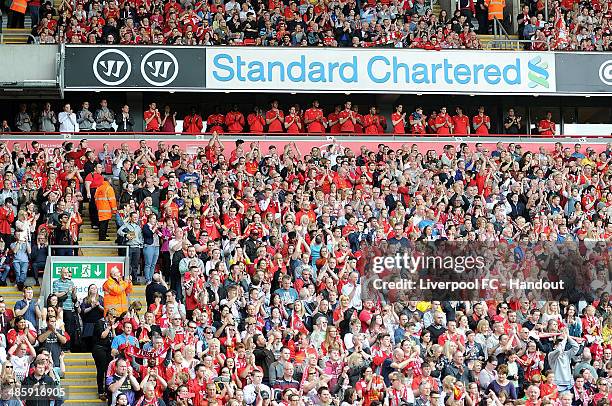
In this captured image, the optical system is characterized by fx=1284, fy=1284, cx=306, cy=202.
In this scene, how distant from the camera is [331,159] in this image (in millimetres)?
26328

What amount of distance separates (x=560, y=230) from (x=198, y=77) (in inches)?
378

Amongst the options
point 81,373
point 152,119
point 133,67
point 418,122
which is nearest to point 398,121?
point 418,122

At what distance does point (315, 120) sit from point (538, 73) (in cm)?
554

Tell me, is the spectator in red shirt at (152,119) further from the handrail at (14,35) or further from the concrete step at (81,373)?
the concrete step at (81,373)

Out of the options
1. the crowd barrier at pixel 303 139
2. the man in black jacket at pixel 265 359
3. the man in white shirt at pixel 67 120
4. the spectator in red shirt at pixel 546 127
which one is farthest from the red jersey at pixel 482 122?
the man in black jacket at pixel 265 359

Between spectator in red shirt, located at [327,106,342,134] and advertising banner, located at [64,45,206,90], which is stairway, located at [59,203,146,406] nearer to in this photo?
advertising banner, located at [64,45,206,90]

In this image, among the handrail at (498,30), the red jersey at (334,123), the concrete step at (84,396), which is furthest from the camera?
the handrail at (498,30)

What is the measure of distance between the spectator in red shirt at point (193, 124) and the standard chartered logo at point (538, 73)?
7834 mm

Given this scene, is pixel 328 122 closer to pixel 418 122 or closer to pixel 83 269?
pixel 418 122

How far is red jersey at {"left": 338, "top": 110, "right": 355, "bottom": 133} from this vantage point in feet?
96.0

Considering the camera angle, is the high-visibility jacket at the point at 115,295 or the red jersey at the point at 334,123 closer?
the high-visibility jacket at the point at 115,295

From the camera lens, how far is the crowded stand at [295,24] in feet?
94.8

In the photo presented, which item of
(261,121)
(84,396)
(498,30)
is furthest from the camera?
(498,30)

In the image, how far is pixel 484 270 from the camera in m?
21.5
